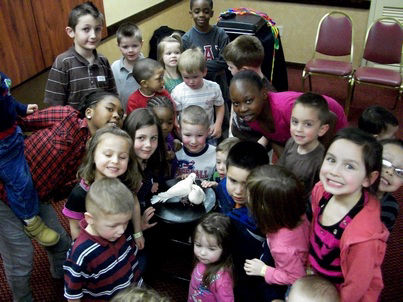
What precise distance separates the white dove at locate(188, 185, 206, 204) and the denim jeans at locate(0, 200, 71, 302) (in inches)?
30.2

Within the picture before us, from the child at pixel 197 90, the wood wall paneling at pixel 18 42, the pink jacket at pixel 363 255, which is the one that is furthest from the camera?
the child at pixel 197 90

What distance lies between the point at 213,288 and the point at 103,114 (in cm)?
105

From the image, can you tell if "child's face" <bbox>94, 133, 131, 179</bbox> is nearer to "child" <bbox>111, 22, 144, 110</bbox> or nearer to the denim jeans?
the denim jeans

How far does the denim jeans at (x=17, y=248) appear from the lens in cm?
182

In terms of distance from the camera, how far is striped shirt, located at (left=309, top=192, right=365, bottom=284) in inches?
53.7

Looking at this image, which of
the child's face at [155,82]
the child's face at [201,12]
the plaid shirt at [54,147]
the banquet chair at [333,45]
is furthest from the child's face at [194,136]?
the banquet chair at [333,45]

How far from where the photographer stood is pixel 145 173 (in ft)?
6.87

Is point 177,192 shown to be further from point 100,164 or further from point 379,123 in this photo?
point 379,123

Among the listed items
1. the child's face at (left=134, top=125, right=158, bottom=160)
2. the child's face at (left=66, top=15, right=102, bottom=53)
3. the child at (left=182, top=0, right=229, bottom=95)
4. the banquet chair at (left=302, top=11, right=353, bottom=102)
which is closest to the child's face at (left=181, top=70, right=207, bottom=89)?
the child at (left=182, top=0, right=229, bottom=95)

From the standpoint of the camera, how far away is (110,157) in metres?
1.71

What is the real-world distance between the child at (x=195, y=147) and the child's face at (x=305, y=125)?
0.57 metres

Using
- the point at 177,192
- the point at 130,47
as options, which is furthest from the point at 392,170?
the point at 130,47

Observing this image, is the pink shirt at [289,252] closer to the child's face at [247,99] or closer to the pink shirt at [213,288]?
the pink shirt at [213,288]

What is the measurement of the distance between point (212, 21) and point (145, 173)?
4.20 metres
